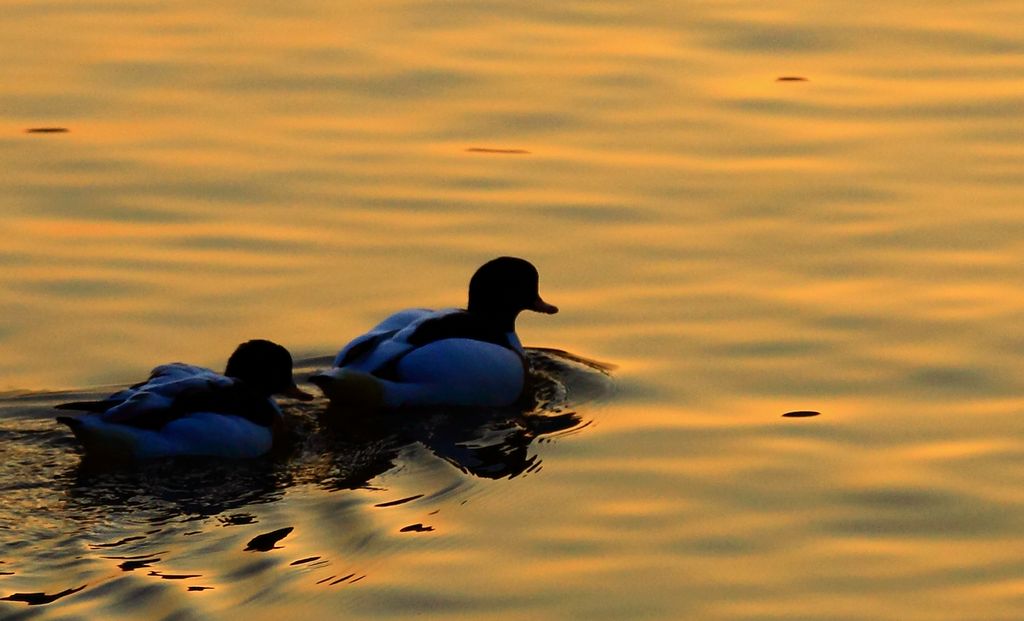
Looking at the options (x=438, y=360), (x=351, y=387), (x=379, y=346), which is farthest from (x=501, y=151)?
(x=351, y=387)

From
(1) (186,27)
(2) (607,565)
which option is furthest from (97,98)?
(2) (607,565)

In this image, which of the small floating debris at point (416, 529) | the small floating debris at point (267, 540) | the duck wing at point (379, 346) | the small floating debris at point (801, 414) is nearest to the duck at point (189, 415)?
the duck wing at point (379, 346)

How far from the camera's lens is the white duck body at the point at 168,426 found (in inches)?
454

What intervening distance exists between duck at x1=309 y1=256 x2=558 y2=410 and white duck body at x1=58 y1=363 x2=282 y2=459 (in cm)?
72

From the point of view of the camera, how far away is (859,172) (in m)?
15.6

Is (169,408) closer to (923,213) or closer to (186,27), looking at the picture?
(923,213)

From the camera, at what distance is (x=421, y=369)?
12.8m

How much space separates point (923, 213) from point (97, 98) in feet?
19.4

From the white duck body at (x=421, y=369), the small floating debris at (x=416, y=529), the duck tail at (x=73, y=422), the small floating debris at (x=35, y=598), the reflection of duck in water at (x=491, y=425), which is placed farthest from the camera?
the white duck body at (x=421, y=369)

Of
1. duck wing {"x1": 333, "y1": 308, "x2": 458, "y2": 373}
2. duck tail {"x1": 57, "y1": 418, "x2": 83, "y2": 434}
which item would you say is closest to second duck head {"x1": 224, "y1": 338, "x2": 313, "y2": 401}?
duck wing {"x1": 333, "y1": 308, "x2": 458, "y2": 373}

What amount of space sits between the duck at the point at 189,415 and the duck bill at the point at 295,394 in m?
0.23

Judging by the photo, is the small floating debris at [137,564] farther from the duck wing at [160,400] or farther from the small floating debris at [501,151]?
the small floating debris at [501,151]

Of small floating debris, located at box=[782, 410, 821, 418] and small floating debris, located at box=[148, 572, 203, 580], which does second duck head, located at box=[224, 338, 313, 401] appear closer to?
small floating debris, located at box=[148, 572, 203, 580]

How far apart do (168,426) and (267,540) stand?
4.85ft
